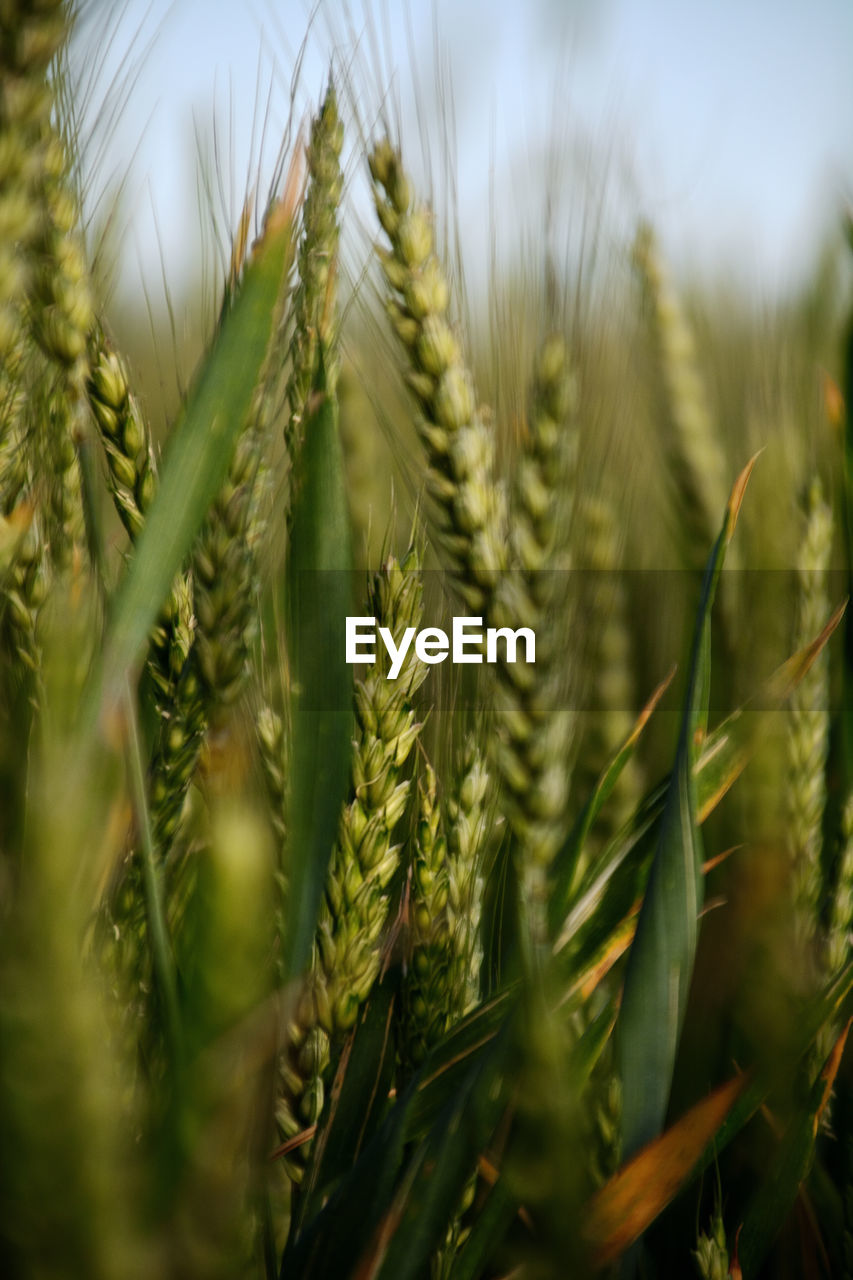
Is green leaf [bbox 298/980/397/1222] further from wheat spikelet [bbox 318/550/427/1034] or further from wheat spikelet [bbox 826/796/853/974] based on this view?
wheat spikelet [bbox 826/796/853/974]

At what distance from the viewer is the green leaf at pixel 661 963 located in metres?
0.44

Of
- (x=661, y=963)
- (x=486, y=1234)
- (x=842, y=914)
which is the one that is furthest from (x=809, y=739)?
(x=486, y=1234)

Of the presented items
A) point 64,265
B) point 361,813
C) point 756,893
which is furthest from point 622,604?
point 64,265

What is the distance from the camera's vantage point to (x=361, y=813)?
48 centimetres

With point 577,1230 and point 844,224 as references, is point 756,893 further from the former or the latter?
point 844,224

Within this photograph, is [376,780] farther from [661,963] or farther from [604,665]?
[604,665]

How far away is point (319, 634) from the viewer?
529 mm

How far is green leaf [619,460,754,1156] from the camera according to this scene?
0.44 m

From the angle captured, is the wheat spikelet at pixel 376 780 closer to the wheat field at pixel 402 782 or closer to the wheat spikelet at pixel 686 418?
the wheat field at pixel 402 782

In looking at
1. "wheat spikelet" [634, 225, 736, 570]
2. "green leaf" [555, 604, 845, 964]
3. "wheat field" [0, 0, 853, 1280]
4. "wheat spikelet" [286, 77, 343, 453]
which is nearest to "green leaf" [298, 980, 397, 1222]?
"wheat field" [0, 0, 853, 1280]

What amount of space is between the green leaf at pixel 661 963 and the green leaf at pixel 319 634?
0.16m

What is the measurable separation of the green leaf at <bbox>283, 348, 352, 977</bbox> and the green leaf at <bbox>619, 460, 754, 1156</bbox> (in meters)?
0.16

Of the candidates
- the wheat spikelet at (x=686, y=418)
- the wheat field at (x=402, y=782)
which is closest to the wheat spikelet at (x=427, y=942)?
the wheat field at (x=402, y=782)

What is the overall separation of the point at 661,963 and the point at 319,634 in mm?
253
